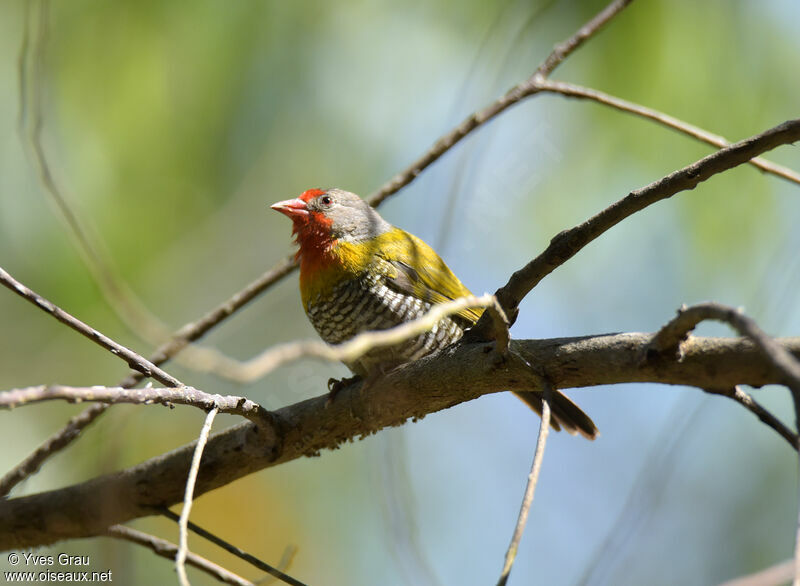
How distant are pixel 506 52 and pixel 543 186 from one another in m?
1.55

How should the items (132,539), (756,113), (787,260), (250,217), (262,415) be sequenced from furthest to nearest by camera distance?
(250,217), (756,113), (787,260), (132,539), (262,415)

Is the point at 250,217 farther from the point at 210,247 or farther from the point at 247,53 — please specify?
the point at 247,53

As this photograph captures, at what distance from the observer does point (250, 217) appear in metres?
5.97

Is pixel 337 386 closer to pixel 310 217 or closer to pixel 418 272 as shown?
pixel 418 272

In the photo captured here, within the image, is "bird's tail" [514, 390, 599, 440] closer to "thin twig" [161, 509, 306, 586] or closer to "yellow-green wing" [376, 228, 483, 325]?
"yellow-green wing" [376, 228, 483, 325]

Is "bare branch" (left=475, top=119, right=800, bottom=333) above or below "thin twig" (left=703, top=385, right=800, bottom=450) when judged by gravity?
above

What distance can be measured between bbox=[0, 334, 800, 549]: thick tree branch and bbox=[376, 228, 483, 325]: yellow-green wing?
3.35ft

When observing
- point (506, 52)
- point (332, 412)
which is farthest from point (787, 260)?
point (332, 412)

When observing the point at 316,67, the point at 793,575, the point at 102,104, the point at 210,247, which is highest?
the point at 316,67

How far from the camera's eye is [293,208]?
453 cm

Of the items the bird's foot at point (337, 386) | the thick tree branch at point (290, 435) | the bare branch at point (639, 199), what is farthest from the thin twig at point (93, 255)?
the bare branch at point (639, 199)

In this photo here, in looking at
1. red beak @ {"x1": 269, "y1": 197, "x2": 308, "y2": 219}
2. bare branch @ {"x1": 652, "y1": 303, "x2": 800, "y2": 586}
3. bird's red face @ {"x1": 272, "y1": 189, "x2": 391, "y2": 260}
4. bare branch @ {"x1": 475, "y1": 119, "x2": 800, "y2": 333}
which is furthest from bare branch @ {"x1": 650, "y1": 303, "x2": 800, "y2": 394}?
red beak @ {"x1": 269, "y1": 197, "x2": 308, "y2": 219}

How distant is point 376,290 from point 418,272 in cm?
28

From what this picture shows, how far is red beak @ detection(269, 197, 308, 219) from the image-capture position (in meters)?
4.49
